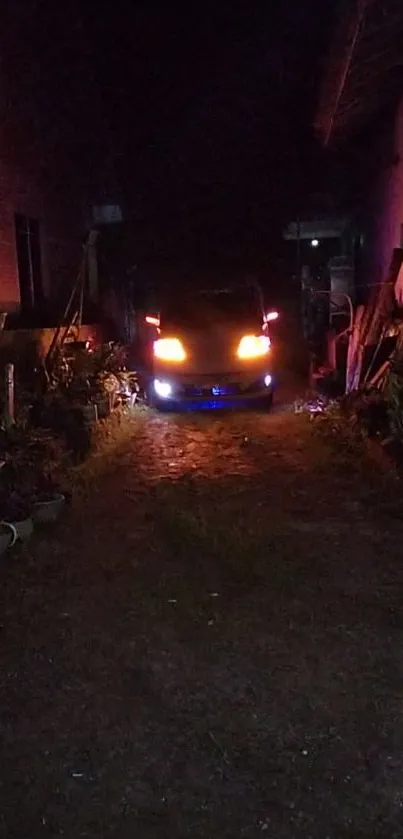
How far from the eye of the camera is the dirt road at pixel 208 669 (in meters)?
2.98

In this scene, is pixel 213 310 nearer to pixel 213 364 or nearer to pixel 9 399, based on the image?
pixel 213 364

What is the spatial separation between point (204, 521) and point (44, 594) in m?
1.66

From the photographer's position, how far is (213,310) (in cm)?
1275

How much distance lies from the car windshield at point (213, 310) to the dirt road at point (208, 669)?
18.0ft

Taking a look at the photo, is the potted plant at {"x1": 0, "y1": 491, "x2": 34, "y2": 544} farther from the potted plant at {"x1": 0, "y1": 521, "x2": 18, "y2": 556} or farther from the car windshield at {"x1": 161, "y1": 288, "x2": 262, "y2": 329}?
the car windshield at {"x1": 161, "y1": 288, "x2": 262, "y2": 329}

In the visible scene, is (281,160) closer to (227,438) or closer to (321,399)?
(321,399)

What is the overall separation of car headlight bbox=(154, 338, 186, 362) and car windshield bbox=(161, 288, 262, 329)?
466 millimetres

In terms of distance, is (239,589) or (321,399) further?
(321,399)

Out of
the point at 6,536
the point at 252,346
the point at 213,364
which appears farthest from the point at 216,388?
the point at 6,536

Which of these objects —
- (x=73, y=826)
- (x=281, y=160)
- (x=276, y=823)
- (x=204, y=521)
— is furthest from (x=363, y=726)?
(x=281, y=160)

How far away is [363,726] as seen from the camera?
11.3ft

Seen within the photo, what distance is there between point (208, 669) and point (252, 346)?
26.8 feet

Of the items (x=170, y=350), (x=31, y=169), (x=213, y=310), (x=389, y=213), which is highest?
(x=31, y=169)

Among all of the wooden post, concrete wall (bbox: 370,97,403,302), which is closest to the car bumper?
concrete wall (bbox: 370,97,403,302)
